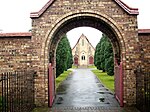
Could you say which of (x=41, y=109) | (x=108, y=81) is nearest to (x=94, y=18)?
(x=41, y=109)

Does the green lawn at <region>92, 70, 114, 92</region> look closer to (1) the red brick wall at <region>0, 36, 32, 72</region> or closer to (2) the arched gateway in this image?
(2) the arched gateway

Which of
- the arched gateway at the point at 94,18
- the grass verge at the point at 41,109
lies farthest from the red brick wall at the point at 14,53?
the grass verge at the point at 41,109

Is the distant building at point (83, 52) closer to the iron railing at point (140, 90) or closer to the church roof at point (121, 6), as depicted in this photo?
the church roof at point (121, 6)

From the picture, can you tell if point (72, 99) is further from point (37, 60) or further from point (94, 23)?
point (94, 23)

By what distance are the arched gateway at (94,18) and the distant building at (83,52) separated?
61212mm

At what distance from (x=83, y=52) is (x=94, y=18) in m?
61.9

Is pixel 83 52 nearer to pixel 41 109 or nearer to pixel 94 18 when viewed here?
pixel 94 18

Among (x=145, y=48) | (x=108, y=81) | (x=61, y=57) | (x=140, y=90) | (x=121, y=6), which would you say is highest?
(x=121, y=6)

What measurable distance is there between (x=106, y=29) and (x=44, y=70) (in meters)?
4.08

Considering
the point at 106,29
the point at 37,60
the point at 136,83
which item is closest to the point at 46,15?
the point at 37,60

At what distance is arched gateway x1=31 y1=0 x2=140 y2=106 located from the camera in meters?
12.1

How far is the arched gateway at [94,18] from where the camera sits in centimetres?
1212

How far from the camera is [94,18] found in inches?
494

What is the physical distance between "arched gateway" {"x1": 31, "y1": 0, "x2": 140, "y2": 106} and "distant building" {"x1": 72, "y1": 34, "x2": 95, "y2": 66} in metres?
61.2
